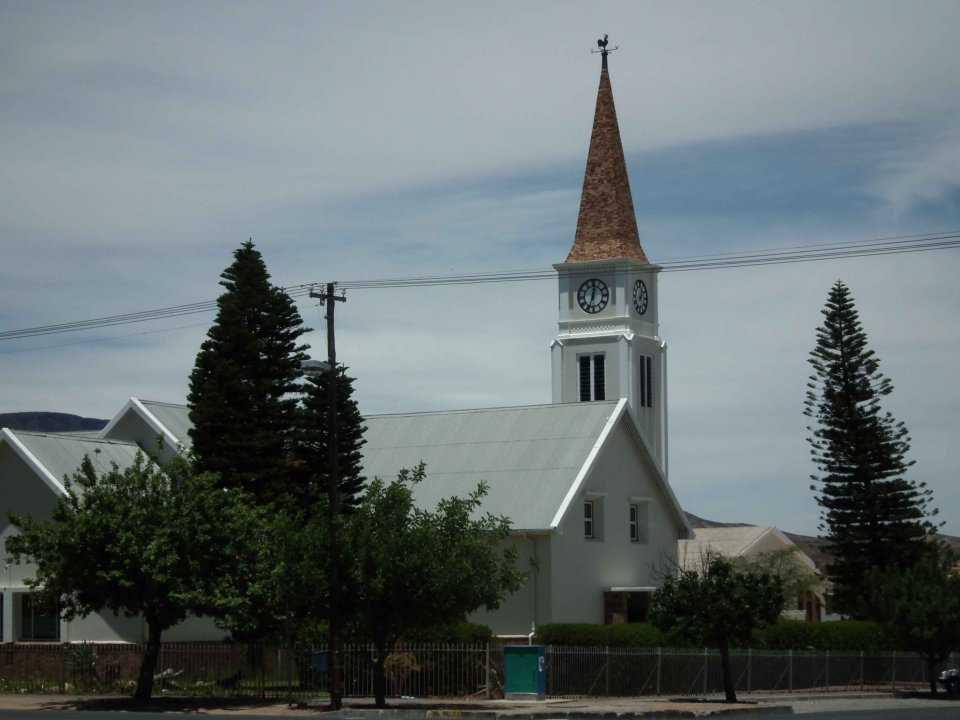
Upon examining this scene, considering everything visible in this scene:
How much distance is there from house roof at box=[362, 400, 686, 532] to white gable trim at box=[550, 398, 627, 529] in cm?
3

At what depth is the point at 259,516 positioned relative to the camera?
38.8m

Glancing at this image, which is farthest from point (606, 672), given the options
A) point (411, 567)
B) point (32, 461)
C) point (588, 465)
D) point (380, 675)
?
point (32, 461)

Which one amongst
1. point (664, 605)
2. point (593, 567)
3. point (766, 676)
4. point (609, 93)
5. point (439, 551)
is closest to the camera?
point (439, 551)

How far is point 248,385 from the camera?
145 ft

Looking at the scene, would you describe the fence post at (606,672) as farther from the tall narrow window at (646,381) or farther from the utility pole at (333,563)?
the tall narrow window at (646,381)

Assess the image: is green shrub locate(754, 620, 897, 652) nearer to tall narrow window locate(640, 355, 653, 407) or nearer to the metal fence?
the metal fence

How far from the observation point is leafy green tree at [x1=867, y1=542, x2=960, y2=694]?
43.5m

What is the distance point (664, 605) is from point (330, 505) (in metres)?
8.37

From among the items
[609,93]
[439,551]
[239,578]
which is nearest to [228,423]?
[239,578]

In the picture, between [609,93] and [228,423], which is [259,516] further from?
[609,93]

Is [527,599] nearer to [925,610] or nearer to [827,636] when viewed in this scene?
[827,636]

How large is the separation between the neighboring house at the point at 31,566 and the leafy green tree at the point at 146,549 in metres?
7.81

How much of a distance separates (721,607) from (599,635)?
488 cm

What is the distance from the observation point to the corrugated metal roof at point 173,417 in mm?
49625
